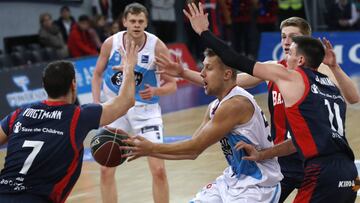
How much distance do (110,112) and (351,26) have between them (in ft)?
45.0

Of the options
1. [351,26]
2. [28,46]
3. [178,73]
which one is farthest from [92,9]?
[178,73]

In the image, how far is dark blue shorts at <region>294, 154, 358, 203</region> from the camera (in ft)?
18.8

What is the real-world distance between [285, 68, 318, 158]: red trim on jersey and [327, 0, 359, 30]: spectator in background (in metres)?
13.5

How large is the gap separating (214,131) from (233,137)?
24 centimetres

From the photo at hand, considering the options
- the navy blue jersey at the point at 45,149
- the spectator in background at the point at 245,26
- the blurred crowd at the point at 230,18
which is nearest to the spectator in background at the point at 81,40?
the blurred crowd at the point at 230,18

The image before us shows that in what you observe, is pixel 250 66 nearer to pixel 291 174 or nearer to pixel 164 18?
pixel 291 174

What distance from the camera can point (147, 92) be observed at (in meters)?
8.21

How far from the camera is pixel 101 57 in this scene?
28.7ft

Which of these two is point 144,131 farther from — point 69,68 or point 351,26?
point 351,26

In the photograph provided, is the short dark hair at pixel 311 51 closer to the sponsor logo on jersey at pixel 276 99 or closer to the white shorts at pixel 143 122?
the sponsor logo on jersey at pixel 276 99

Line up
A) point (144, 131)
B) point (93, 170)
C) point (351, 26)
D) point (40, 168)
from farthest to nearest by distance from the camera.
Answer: point (351, 26) → point (93, 170) → point (144, 131) → point (40, 168)

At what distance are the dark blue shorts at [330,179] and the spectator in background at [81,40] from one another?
11.7m

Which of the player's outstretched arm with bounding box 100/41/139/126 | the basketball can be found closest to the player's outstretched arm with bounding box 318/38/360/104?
the player's outstretched arm with bounding box 100/41/139/126

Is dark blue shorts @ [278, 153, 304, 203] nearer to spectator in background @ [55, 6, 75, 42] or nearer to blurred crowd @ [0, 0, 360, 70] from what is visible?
blurred crowd @ [0, 0, 360, 70]
